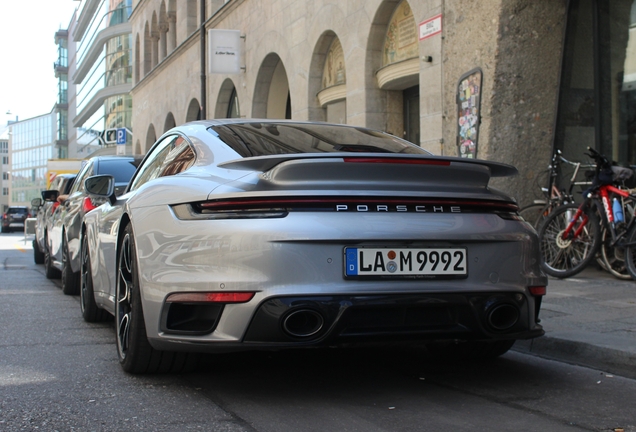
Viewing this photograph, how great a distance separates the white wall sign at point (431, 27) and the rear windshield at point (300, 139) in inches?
281

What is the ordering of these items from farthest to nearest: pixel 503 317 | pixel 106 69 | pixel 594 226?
pixel 106 69, pixel 594 226, pixel 503 317

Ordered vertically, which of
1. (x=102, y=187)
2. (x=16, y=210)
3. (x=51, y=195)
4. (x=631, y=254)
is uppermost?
(x=102, y=187)

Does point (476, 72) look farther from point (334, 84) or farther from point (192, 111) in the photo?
point (192, 111)

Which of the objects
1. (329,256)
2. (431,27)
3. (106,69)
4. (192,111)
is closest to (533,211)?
(431,27)

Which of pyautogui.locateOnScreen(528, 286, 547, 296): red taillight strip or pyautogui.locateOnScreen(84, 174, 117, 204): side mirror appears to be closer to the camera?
pyautogui.locateOnScreen(528, 286, 547, 296): red taillight strip

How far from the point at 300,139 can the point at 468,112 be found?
6.94 m

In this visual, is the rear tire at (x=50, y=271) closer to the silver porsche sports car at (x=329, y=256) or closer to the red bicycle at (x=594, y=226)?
the red bicycle at (x=594, y=226)

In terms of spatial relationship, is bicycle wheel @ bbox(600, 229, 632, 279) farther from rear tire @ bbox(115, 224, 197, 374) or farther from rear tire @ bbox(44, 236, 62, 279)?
rear tire @ bbox(44, 236, 62, 279)

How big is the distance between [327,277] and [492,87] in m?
7.39

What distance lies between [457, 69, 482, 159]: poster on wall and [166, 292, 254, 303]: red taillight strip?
7.45 metres

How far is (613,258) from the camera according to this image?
8477 mm

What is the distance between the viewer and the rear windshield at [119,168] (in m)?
9.48

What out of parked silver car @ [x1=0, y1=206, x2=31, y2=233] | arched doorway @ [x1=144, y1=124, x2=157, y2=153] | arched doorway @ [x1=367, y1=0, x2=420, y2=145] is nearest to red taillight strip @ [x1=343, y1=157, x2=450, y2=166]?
arched doorway @ [x1=367, y1=0, x2=420, y2=145]

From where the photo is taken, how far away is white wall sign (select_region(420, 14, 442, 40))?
468 inches
